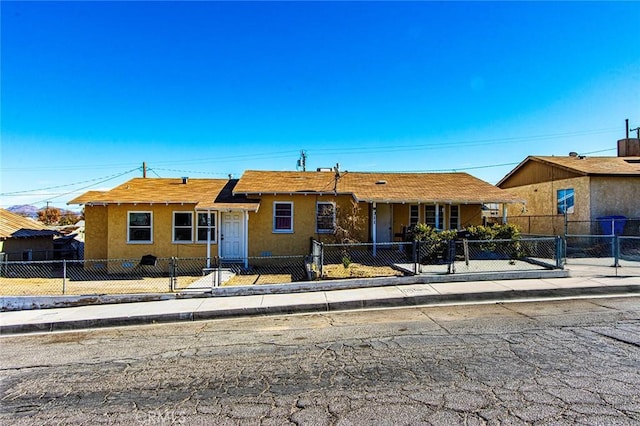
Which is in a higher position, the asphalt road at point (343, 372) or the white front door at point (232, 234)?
the white front door at point (232, 234)

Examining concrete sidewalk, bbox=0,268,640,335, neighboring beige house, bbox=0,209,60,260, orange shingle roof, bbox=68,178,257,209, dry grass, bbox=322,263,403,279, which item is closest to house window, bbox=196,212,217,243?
orange shingle roof, bbox=68,178,257,209

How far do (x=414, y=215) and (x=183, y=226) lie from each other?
10042mm

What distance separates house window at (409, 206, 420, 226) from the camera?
17875 millimetres

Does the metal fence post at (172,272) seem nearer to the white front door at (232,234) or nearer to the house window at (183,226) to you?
the white front door at (232,234)

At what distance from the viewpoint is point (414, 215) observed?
58.8ft

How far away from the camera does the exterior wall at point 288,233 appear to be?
1658 cm

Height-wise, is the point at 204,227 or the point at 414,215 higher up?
the point at 414,215

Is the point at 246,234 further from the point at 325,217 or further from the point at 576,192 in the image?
the point at 576,192

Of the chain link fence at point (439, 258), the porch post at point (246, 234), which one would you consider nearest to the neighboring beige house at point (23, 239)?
the porch post at point (246, 234)

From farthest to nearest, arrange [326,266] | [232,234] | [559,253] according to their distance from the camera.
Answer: [232,234]
[326,266]
[559,253]

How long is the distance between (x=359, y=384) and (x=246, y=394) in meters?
1.32

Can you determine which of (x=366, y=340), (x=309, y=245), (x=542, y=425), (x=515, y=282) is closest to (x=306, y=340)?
(x=366, y=340)

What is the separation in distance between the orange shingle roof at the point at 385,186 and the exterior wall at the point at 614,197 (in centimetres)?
413

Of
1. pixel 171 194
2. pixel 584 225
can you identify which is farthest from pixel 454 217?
pixel 171 194
